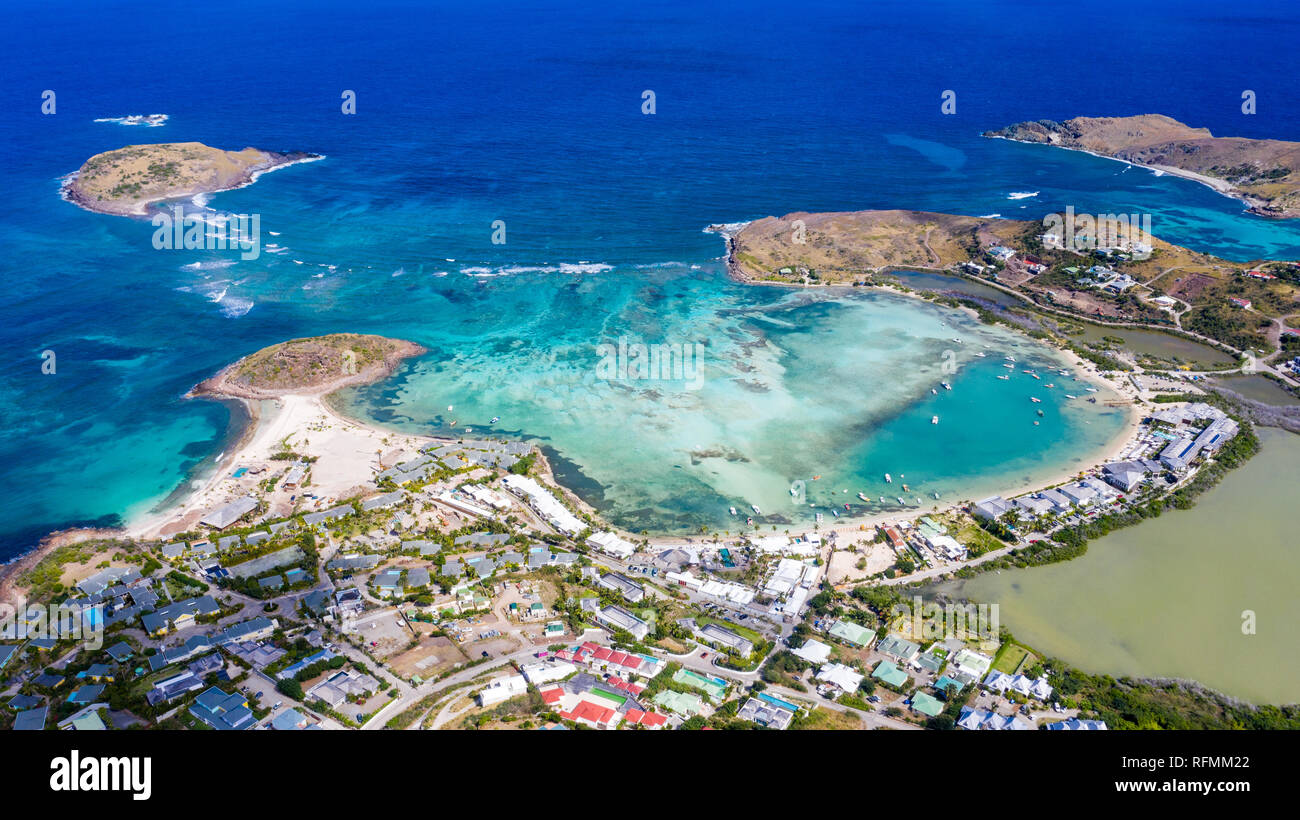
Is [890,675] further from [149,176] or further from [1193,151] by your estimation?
[1193,151]

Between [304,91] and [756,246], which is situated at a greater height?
[304,91]

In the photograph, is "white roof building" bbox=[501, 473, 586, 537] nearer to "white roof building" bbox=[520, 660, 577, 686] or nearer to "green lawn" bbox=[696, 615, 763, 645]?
"green lawn" bbox=[696, 615, 763, 645]

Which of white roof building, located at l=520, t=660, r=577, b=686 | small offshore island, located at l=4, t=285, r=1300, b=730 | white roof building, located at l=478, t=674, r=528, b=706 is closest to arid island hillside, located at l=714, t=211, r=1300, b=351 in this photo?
small offshore island, located at l=4, t=285, r=1300, b=730

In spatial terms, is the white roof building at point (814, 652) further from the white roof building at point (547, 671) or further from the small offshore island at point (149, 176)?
the small offshore island at point (149, 176)

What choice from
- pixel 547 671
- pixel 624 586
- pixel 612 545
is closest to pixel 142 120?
pixel 612 545
